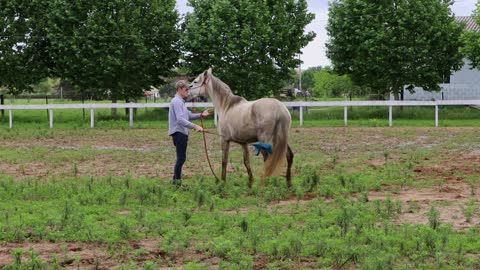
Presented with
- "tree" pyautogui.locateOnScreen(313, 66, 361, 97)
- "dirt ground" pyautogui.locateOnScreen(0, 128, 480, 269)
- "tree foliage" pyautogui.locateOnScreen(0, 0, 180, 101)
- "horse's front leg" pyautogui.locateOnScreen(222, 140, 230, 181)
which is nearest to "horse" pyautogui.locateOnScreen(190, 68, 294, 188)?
"horse's front leg" pyautogui.locateOnScreen(222, 140, 230, 181)

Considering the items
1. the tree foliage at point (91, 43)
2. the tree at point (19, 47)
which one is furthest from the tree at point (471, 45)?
the tree at point (19, 47)

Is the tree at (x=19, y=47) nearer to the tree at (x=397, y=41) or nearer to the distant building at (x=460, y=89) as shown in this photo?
the tree at (x=397, y=41)

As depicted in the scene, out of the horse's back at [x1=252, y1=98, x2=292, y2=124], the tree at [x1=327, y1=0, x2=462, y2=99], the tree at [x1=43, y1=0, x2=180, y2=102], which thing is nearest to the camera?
the horse's back at [x1=252, y1=98, x2=292, y2=124]

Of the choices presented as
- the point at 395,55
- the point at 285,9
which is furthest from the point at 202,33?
the point at 395,55

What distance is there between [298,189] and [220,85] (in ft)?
9.20

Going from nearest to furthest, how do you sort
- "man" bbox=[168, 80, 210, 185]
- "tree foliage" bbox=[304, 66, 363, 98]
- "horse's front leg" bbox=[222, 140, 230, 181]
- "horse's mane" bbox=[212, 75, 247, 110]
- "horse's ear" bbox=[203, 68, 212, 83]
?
"man" bbox=[168, 80, 210, 185], "horse's front leg" bbox=[222, 140, 230, 181], "horse's mane" bbox=[212, 75, 247, 110], "horse's ear" bbox=[203, 68, 212, 83], "tree foliage" bbox=[304, 66, 363, 98]

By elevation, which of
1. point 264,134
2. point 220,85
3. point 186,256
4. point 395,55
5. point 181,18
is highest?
point 181,18

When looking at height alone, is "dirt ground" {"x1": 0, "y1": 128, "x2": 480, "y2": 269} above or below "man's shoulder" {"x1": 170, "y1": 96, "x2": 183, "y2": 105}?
below

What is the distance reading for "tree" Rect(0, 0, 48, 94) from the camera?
3319cm

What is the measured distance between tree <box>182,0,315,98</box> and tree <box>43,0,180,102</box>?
1677mm

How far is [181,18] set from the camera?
3547cm

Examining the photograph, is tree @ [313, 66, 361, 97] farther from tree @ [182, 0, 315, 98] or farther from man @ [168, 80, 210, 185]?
man @ [168, 80, 210, 185]

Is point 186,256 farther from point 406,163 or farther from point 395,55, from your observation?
point 395,55

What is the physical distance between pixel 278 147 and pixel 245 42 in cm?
2276
